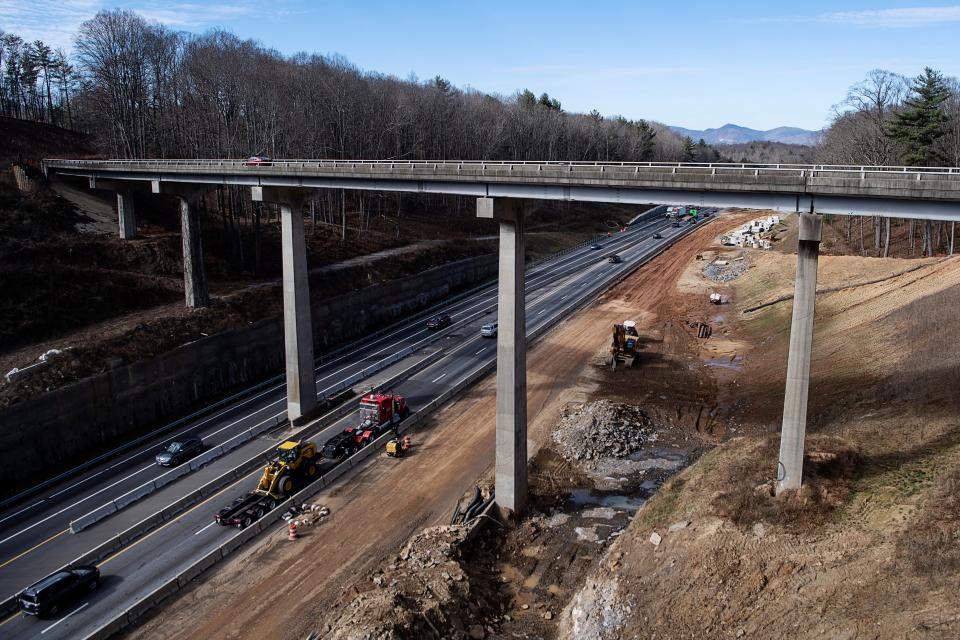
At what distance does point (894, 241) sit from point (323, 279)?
72.1 meters

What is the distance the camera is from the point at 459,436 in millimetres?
40250

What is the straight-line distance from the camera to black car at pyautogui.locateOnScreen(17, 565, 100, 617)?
2456 centimetres

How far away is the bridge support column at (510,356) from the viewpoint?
30.3 meters

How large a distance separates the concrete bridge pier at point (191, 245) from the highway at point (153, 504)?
11.5m

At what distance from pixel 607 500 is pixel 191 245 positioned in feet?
134

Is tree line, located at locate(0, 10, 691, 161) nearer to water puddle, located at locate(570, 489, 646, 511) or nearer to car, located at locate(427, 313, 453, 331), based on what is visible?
car, located at locate(427, 313, 453, 331)

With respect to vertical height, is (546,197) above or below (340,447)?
above

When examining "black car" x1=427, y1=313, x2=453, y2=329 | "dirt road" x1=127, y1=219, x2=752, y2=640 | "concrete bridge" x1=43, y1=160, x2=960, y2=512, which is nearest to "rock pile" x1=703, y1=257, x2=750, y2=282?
"black car" x1=427, y1=313, x2=453, y2=329

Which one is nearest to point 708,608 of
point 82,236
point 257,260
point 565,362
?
point 565,362

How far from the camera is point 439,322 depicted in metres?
65.2

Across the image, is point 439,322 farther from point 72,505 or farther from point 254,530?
point 254,530

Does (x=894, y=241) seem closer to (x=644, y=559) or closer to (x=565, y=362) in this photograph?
(x=565, y=362)

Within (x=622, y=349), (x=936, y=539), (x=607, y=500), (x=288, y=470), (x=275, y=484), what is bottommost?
(x=607, y=500)

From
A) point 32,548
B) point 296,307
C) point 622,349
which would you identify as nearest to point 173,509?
point 32,548
